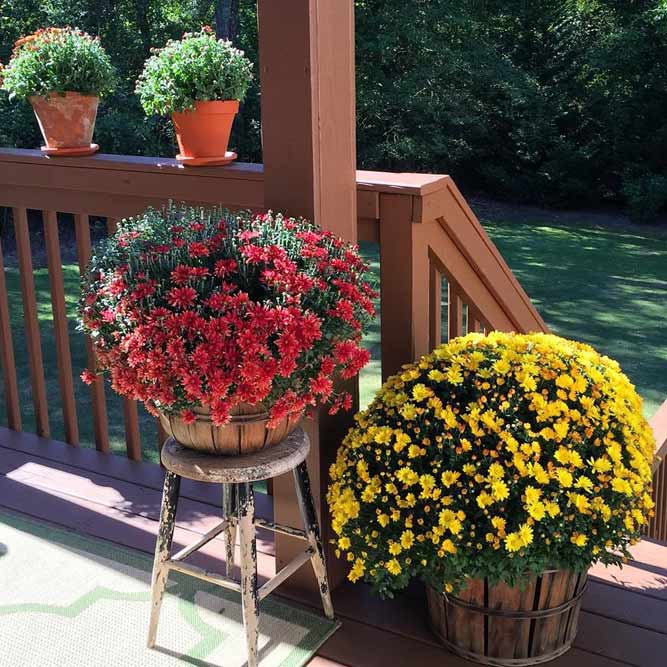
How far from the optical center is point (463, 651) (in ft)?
6.21

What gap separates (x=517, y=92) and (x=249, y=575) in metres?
11.0

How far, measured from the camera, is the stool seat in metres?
1.74

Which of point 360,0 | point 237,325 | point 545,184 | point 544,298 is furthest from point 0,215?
point 237,325

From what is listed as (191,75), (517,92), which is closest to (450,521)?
(191,75)

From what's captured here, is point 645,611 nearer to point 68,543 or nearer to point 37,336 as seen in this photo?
point 68,543

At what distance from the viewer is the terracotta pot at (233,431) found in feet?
5.68

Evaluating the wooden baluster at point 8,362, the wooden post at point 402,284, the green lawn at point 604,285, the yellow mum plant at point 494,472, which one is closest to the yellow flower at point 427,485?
the yellow mum plant at point 494,472

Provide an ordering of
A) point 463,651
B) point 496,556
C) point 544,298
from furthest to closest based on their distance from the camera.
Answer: point 544,298 → point 463,651 → point 496,556

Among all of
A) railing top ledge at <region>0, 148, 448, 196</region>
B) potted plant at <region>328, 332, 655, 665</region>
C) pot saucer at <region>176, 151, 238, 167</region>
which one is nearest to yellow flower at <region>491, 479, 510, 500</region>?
potted plant at <region>328, 332, 655, 665</region>

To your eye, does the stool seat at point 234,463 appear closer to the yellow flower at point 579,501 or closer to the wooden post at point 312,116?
the wooden post at point 312,116

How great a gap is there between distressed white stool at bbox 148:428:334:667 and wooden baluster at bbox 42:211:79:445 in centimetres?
109

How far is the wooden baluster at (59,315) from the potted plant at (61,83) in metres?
0.24

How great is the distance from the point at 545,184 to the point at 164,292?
1094 cm

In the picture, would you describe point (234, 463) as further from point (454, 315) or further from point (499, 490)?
point (454, 315)
